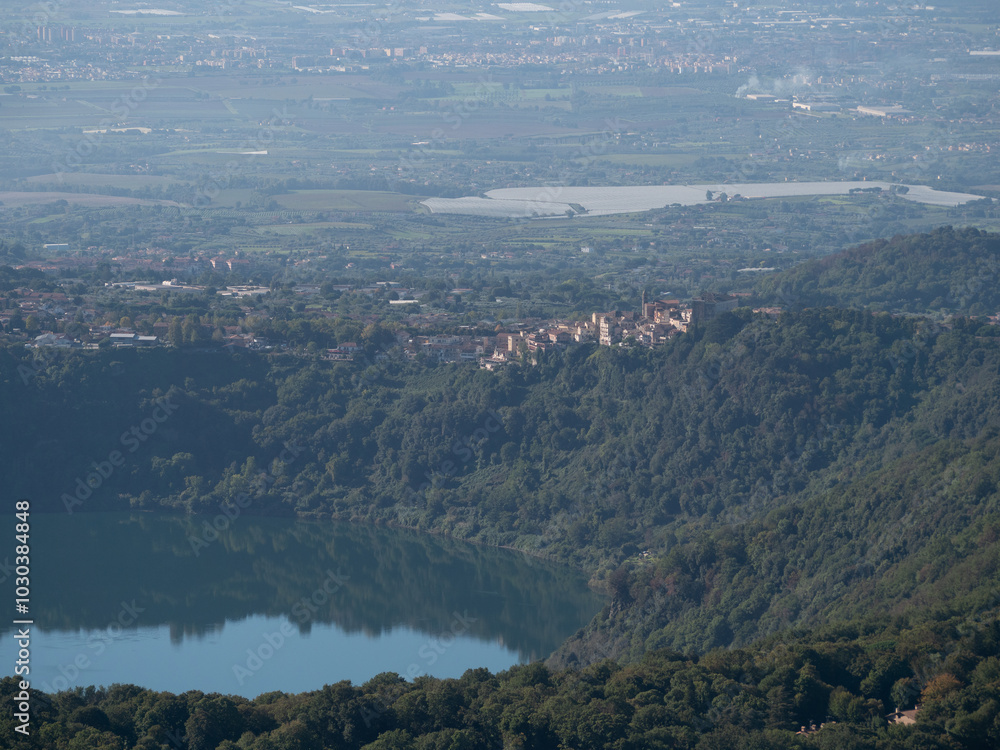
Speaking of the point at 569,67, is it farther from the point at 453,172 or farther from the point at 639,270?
the point at 639,270

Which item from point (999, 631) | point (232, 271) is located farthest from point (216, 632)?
point (232, 271)

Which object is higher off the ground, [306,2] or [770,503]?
[306,2]

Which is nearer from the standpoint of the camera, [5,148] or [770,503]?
[770,503]

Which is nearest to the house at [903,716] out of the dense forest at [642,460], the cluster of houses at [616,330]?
the dense forest at [642,460]

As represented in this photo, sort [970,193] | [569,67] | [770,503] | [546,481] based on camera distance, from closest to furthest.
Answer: [770,503], [546,481], [970,193], [569,67]

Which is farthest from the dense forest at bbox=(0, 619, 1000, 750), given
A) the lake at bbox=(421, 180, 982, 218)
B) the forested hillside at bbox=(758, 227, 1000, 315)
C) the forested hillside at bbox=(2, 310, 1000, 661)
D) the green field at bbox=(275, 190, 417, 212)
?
the green field at bbox=(275, 190, 417, 212)

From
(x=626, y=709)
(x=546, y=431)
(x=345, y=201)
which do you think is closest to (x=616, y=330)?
(x=546, y=431)

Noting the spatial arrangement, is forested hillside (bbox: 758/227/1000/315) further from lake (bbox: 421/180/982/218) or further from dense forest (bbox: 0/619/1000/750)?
dense forest (bbox: 0/619/1000/750)

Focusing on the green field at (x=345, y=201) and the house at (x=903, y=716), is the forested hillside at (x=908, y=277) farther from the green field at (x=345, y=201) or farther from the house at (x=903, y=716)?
the house at (x=903, y=716)
